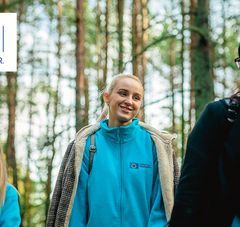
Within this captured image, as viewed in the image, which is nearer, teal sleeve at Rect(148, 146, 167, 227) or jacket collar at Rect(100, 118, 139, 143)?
teal sleeve at Rect(148, 146, 167, 227)

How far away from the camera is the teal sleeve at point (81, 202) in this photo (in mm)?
4383

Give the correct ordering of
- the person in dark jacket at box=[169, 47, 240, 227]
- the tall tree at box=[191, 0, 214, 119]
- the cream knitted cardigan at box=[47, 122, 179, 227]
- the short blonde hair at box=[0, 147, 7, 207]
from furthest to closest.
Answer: the tall tree at box=[191, 0, 214, 119]
the cream knitted cardigan at box=[47, 122, 179, 227]
the short blonde hair at box=[0, 147, 7, 207]
the person in dark jacket at box=[169, 47, 240, 227]

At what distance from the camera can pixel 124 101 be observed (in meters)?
4.57

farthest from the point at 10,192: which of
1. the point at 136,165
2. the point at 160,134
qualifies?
the point at 160,134

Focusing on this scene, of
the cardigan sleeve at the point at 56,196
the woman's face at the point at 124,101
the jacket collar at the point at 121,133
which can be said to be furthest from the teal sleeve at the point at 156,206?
the cardigan sleeve at the point at 56,196

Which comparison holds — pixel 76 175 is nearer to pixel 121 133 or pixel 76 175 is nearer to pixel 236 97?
pixel 121 133

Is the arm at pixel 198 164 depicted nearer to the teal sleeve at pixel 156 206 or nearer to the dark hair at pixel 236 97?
the dark hair at pixel 236 97

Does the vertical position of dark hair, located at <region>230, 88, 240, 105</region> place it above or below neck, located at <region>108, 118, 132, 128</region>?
above

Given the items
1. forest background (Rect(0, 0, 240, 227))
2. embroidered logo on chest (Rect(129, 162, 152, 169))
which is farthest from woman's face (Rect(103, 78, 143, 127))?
forest background (Rect(0, 0, 240, 227))

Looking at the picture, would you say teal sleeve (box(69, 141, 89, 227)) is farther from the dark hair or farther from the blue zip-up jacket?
the dark hair

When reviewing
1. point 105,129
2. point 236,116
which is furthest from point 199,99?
point 236,116

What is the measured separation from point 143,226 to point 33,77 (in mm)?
16872

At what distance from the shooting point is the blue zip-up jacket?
4258 millimetres

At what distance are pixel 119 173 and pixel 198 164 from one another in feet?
7.29
